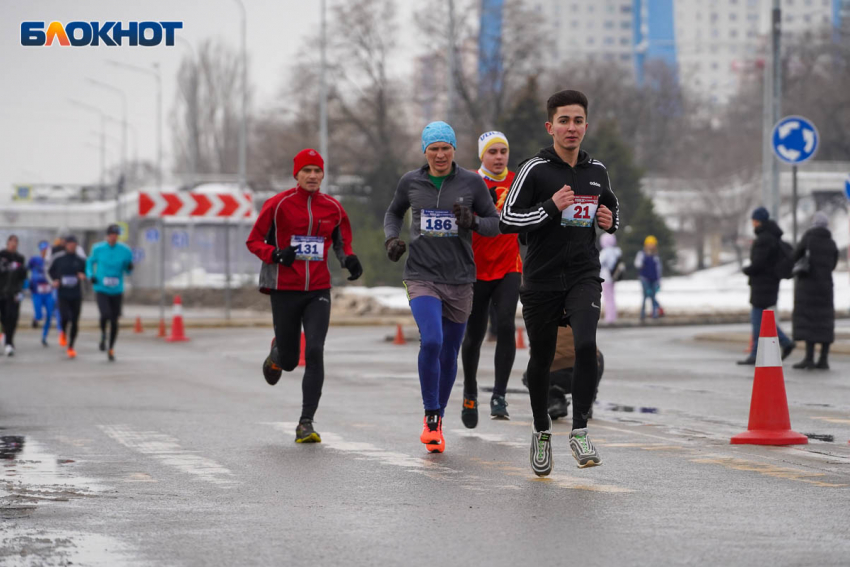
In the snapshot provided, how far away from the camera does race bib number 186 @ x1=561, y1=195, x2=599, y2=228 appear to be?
25.3 feet

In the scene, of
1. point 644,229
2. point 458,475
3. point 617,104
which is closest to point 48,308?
point 458,475

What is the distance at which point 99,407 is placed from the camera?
1255cm

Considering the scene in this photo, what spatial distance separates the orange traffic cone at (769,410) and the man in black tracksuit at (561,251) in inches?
78.8

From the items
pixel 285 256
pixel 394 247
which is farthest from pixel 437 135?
pixel 285 256

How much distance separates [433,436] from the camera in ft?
29.2

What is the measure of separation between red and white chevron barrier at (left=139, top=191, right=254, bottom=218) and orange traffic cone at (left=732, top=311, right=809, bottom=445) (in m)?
23.4

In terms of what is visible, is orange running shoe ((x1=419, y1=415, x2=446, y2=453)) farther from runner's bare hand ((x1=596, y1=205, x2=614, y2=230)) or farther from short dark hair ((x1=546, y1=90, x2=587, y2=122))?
short dark hair ((x1=546, y1=90, x2=587, y2=122))

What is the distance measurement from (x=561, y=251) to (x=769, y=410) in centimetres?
237

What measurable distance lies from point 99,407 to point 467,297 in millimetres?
4390

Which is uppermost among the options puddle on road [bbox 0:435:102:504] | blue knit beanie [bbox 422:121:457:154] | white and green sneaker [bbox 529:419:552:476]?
blue knit beanie [bbox 422:121:457:154]

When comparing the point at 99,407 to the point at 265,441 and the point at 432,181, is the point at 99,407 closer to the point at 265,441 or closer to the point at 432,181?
the point at 265,441

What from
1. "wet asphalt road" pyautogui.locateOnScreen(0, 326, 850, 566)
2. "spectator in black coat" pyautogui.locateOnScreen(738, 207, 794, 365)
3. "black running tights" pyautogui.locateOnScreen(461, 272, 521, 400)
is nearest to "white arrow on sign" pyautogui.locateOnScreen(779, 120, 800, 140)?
"spectator in black coat" pyautogui.locateOnScreen(738, 207, 794, 365)

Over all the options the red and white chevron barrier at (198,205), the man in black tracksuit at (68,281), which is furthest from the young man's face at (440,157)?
the red and white chevron barrier at (198,205)

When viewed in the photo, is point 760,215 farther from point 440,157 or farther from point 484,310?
point 440,157
